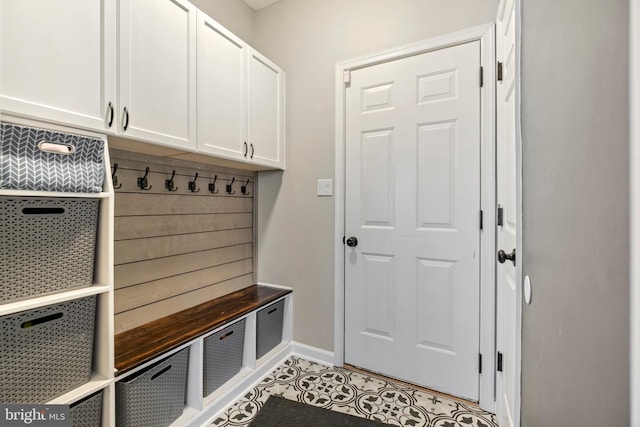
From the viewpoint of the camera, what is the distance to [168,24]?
1.45 metres

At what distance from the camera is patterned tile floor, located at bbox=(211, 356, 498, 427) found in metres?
1.59

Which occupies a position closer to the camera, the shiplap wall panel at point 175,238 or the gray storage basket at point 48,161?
the gray storage basket at point 48,161

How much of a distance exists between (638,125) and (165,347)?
66.5 inches

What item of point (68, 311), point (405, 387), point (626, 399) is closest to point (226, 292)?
point (68, 311)

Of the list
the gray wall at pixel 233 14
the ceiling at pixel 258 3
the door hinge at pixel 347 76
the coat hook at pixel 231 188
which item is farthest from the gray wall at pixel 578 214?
the ceiling at pixel 258 3

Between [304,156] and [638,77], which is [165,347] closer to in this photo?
[304,156]

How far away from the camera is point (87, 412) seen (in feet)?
3.61

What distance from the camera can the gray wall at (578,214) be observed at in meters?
0.35

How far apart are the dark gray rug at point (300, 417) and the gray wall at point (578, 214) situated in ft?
3.53

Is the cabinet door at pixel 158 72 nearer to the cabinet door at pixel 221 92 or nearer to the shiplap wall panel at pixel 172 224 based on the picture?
the cabinet door at pixel 221 92

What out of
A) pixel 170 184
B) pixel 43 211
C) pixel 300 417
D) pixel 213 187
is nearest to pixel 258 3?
pixel 213 187

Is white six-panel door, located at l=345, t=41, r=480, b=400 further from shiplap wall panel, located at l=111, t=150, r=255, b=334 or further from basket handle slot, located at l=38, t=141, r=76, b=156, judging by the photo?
basket handle slot, located at l=38, t=141, r=76, b=156

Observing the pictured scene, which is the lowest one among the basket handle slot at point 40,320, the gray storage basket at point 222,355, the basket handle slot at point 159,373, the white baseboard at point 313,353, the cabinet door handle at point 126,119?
the white baseboard at point 313,353

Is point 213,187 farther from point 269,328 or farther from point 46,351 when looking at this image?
point 46,351
